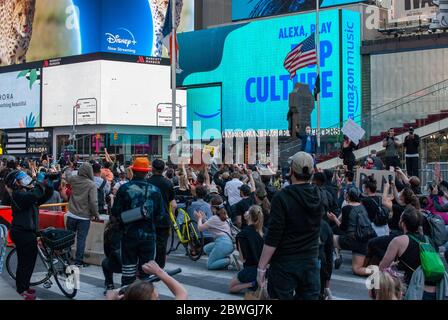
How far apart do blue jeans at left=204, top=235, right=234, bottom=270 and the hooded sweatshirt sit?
19.9 feet

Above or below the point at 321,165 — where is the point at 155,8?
above

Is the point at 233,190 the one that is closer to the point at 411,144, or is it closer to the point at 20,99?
the point at 411,144

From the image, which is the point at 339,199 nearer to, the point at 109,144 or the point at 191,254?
the point at 191,254

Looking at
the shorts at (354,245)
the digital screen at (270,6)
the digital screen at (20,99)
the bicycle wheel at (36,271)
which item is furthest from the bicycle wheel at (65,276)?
the digital screen at (20,99)

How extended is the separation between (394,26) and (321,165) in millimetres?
16734

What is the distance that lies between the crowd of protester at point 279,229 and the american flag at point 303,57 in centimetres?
1244

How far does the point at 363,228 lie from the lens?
11.7m

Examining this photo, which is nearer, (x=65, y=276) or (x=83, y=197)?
(x=65, y=276)

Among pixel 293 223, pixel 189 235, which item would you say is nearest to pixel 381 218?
pixel 189 235

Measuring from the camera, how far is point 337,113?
1818 inches

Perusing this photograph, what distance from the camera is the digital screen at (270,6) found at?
51.6 metres

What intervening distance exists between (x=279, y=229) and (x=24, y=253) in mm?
4083

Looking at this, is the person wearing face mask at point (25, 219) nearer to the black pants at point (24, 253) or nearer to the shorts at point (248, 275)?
the black pants at point (24, 253)

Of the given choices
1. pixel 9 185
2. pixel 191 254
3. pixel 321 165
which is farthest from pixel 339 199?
pixel 321 165
